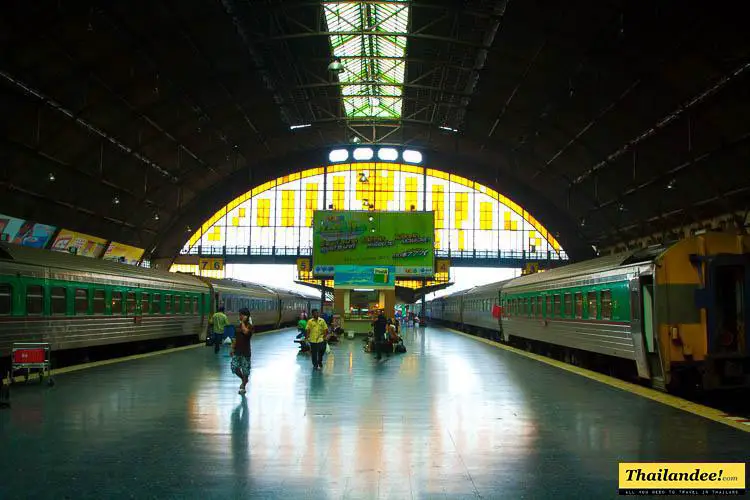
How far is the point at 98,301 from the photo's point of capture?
71.7 ft

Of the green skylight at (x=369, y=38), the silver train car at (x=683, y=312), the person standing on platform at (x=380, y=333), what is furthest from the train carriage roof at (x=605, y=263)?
the green skylight at (x=369, y=38)

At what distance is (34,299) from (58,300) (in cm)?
143

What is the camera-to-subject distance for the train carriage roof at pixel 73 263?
1714 cm

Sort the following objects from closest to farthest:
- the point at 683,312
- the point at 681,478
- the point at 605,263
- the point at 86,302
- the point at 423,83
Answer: the point at 681,478 → the point at 683,312 → the point at 605,263 → the point at 86,302 → the point at 423,83

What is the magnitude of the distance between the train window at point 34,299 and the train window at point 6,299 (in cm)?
83

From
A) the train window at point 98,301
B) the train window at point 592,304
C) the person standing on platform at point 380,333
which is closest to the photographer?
the train window at point 592,304

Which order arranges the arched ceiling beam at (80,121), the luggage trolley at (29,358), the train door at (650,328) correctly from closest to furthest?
1. the train door at (650,328)
2. the luggage trolley at (29,358)
3. the arched ceiling beam at (80,121)

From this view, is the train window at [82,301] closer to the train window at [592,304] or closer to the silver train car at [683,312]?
the train window at [592,304]

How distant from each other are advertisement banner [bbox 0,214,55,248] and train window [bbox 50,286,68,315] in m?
19.1

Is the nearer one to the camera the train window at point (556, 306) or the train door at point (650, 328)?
the train door at point (650, 328)

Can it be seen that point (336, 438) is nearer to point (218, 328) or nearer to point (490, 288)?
point (218, 328)

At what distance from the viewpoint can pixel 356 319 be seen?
1567 inches

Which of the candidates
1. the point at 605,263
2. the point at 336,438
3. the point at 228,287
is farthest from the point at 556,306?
the point at 228,287

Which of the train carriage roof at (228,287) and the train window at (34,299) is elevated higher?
the train carriage roof at (228,287)
